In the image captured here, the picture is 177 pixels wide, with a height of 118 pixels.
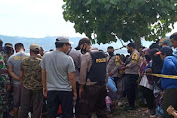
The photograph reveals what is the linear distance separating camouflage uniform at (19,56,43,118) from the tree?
9.03 feet

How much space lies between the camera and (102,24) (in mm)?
7930

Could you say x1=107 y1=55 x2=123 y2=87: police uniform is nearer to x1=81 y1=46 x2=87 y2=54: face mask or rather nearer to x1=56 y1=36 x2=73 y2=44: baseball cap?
x1=81 y1=46 x2=87 y2=54: face mask

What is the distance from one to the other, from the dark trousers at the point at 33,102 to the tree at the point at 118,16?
124 inches

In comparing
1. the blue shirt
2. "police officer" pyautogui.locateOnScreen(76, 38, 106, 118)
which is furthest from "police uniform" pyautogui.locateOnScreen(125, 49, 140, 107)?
the blue shirt

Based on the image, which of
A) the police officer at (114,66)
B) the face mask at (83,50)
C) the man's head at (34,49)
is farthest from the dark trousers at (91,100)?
the police officer at (114,66)

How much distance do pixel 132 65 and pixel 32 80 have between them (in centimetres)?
310

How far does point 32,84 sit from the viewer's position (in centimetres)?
522

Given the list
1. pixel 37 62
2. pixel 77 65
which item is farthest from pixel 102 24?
pixel 37 62

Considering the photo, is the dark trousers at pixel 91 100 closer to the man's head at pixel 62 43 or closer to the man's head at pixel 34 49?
the man's head at pixel 62 43

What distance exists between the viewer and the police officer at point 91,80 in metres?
5.14

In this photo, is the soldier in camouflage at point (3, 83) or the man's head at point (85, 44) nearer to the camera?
the man's head at point (85, 44)

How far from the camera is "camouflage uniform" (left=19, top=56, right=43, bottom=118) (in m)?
5.20

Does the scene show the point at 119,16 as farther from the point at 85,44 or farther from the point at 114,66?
the point at 85,44

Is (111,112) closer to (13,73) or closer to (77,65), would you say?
(77,65)
